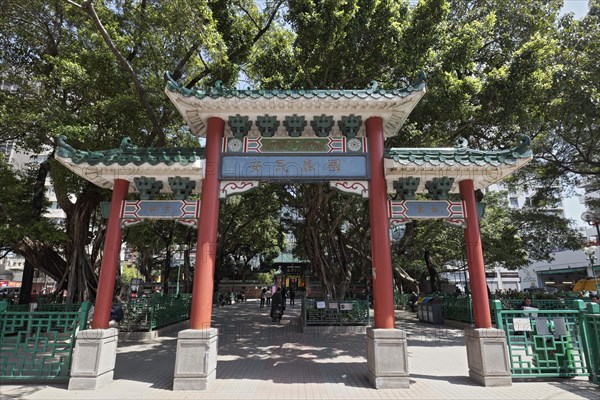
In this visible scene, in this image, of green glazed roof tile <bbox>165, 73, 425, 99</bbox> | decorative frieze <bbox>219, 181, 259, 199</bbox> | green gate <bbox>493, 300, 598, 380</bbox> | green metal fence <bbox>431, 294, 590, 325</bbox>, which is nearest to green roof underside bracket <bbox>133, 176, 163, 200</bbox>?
decorative frieze <bbox>219, 181, 259, 199</bbox>

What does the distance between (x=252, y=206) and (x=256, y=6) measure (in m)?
12.3

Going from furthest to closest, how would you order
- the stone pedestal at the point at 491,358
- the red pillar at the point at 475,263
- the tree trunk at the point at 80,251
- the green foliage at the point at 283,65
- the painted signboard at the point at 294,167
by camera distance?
the tree trunk at the point at 80,251, the green foliage at the point at 283,65, the painted signboard at the point at 294,167, the red pillar at the point at 475,263, the stone pedestal at the point at 491,358

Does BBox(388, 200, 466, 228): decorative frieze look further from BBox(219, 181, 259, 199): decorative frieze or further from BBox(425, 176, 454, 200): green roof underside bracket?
BBox(219, 181, 259, 199): decorative frieze

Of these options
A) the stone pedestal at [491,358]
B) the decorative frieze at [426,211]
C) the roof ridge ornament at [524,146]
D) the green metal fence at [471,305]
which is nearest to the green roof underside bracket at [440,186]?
the decorative frieze at [426,211]

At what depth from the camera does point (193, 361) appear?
6219mm

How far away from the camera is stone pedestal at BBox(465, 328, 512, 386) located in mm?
6344

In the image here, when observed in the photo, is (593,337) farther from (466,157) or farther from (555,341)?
(466,157)

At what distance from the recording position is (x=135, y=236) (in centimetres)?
1978

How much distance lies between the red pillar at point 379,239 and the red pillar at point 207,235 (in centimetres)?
307

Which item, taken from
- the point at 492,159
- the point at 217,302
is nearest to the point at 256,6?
the point at 492,159

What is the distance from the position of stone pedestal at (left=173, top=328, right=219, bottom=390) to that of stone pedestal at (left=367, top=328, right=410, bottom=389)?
2.95m

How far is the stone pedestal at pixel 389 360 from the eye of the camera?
6191 mm

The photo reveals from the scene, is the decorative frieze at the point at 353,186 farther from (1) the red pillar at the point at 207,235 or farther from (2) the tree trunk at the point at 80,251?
(2) the tree trunk at the point at 80,251

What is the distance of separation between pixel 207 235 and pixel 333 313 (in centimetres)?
811
